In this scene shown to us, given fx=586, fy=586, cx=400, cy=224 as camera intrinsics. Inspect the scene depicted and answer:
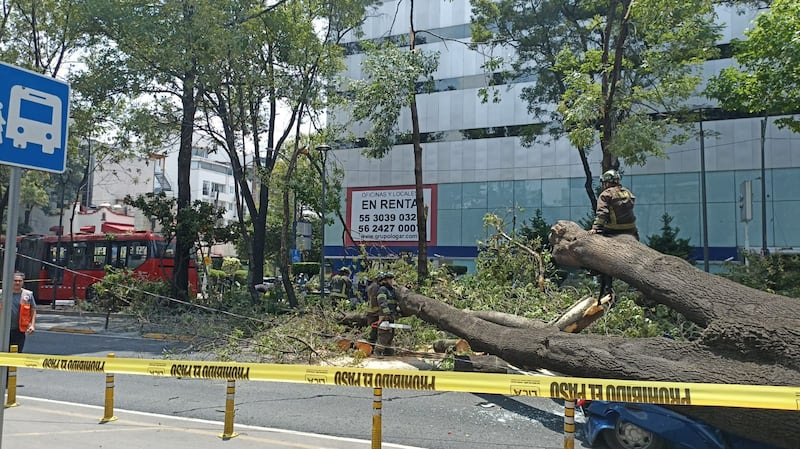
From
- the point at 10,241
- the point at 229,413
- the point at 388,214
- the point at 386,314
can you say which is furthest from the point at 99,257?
the point at 10,241

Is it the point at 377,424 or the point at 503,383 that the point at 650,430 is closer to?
the point at 503,383

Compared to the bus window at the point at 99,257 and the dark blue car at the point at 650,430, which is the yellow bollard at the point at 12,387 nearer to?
the dark blue car at the point at 650,430

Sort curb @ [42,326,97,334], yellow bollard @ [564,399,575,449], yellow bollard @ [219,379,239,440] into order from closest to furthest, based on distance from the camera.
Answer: yellow bollard @ [564,399,575,449], yellow bollard @ [219,379,239,440], curb @ [42,326,97,334]

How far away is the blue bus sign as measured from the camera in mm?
3369

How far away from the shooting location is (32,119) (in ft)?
11.5

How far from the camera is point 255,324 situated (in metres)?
13.1

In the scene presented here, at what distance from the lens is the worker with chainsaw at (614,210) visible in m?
6.39

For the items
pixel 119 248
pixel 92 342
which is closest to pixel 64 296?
pixel 119 248

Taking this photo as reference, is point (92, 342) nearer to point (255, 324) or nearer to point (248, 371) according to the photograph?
point (255, 324)

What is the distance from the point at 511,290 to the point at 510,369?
408 cm

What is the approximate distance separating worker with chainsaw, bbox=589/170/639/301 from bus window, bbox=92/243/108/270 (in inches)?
804

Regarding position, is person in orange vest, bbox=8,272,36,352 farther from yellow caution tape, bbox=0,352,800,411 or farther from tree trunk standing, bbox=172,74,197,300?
tree trunk standing, bbox=172,74,197,300

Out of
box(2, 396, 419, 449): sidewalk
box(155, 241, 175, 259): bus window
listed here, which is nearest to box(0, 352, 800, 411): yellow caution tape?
box(2, 396, 419, 449): sidewalk

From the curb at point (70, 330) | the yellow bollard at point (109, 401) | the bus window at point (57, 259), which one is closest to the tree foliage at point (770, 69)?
the yellow bollard at point (109, 401)
